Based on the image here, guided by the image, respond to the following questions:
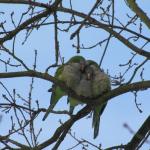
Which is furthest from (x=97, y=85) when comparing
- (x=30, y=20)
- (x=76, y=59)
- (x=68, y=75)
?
(x=30, y=20)

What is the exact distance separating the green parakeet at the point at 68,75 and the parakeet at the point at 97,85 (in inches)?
6.0

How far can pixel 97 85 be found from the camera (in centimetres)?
642

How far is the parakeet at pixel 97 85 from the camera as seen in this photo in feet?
20.9

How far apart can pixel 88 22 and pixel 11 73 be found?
1.29 metres

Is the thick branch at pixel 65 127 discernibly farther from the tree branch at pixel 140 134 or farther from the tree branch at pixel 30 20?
the tree branch at pixel 30 20

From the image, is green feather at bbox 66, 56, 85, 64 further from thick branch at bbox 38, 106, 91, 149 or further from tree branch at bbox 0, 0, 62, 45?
tree branch at bbox 0, 0, 62, 45

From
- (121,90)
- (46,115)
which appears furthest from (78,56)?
(121,90)

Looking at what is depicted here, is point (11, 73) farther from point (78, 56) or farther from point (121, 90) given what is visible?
point (78, 56)

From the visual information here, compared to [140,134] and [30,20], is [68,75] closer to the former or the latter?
[30,20]

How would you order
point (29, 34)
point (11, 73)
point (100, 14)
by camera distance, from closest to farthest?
point (11, 73) → point (29, 34) → point (100, 14)

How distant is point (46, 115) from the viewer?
6.47 meters

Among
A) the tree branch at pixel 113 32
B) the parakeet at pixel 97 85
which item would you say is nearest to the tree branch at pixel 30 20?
the tree branch at pixel 113 32

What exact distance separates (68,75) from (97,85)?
399 millimetres

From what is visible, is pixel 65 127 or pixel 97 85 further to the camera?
pixel 97 85
